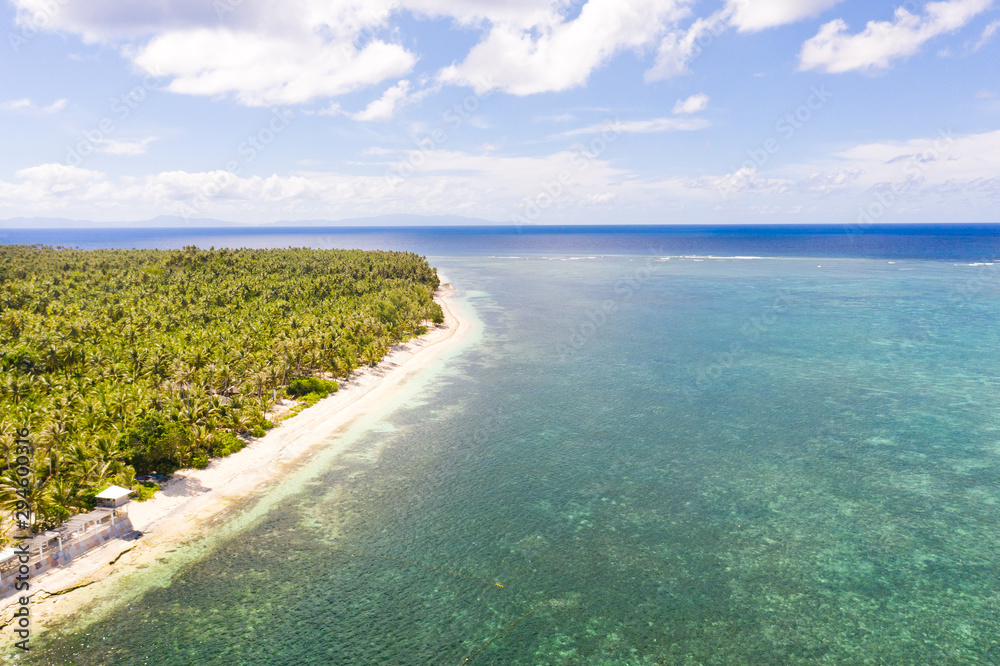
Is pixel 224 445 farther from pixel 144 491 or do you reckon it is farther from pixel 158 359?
pixel 158 359

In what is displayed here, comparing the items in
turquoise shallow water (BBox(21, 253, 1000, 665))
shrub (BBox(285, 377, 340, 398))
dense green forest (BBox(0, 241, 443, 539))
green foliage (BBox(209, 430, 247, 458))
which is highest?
dense green forest (BBox(0, 241, 443, 539))

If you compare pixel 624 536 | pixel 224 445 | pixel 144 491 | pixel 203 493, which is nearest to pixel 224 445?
pixel 224 445

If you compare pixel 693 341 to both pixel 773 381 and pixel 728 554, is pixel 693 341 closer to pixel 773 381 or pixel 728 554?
pixel 773 381

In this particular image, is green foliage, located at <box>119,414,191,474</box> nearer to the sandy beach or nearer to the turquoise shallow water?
the sandy beach

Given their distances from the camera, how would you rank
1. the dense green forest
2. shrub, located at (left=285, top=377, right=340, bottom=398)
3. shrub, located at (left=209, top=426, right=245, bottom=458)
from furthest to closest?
shrub, located at (left=285, top=377, right=340, bottom=398), shrub, located at (left=209, top=426, right=245, bottom=458), the dense green forest

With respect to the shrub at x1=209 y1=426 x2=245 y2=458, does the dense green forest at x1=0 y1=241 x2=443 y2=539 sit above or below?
above

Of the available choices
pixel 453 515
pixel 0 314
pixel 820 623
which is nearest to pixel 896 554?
pixel 820 623

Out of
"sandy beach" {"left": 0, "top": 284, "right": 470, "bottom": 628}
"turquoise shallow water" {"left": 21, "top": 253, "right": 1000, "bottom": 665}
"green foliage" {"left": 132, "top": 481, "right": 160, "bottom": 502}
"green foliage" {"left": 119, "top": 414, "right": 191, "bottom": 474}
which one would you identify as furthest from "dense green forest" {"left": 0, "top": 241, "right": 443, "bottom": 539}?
"turquoise shallow water" {"left": 21, "top": 253, "right": 1000, "bottom": 665}
